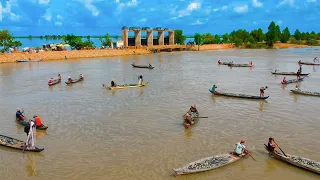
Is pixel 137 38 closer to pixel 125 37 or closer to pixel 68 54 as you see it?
pixel 125 37

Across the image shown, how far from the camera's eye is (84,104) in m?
27.8

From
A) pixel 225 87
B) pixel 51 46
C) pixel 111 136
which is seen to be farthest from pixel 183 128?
pixel 51 46

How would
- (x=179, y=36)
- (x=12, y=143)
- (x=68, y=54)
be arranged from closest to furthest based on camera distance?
(x=12, y=143) → (x=68, y=54) → (x=179, y=36)

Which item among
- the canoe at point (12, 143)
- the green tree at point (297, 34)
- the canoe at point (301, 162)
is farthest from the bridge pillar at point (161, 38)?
the green tree at point (297, 34)

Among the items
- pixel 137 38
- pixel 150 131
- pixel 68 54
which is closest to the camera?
pixel 150 131

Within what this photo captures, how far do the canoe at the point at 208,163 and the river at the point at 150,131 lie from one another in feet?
0.90

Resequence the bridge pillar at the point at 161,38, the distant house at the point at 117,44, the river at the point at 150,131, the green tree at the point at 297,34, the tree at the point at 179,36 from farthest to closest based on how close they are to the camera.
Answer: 1. the green tree at the point at 297,34
2. the tree at the point at 179,36
3. the bridge pillar at the point at 161,38
4. the distant house at the point at 117,44
5. the river at the point at 150,131

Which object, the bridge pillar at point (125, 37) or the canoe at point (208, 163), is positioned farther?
the bridge pillar at point (125, 37)

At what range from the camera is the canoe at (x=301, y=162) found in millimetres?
13844

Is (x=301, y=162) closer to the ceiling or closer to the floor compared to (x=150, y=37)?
closer to the floor

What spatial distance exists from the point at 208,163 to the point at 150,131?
6.33 metres

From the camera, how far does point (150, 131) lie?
20.0 m

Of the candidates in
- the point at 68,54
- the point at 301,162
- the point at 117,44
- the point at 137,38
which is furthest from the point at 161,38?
the point at 301,162

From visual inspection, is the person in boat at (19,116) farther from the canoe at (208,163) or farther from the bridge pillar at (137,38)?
the bridge pillar at (137,38)
